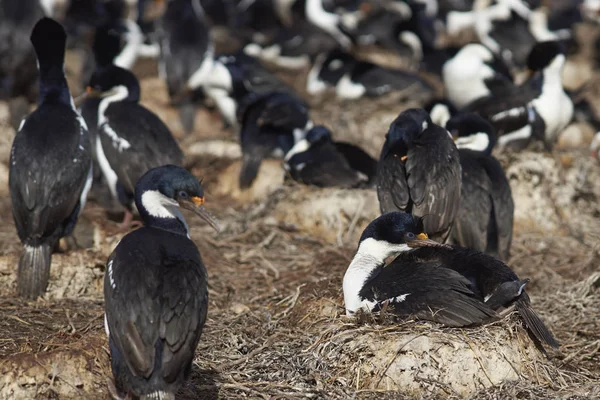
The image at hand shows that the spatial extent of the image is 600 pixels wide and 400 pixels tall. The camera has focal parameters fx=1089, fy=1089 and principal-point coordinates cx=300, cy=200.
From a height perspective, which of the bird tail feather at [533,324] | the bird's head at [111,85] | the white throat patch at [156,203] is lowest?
the bird's head at [111,85]

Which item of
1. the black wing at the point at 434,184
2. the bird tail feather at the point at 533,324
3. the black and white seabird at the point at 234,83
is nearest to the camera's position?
the bird tail feather at the point at 533,324

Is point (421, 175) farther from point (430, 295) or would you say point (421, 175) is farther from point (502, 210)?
point (430, 295)

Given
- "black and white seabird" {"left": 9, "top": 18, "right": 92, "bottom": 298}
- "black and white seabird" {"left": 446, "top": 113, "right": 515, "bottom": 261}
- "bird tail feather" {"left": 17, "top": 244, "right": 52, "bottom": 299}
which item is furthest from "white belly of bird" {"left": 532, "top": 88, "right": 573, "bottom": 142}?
"bird tail feather" {"left": 17, "top": 244, "right": 52, "bottom": 299}

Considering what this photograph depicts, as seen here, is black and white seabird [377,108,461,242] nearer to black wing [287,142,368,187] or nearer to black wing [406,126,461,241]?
black wing [406,126,461,241]

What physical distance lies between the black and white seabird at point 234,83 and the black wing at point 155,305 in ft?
24.4

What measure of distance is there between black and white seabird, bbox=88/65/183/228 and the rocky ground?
0.42 m

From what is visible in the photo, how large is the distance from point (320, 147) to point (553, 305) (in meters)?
3.34

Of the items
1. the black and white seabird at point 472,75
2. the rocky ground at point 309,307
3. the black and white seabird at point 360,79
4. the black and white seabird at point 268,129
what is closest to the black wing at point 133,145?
the rocky ground at point 309,307

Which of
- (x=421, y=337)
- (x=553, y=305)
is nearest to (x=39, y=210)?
(x=421, y=337)

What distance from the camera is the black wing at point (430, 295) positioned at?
6.16 m

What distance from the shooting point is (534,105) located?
11.2m

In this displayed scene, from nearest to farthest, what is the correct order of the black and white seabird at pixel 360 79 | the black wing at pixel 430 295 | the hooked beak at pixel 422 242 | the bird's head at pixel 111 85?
the black wing at pixel 430 295 < the hooked beak at pixel 422 242 < the bird's head at pixel 111 85 < the black and white seabird at pixel 360 79

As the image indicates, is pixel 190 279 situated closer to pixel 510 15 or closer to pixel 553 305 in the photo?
pixel 553 305

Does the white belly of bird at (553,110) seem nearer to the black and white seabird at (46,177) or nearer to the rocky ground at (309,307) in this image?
the rocky ground at (309,307)
